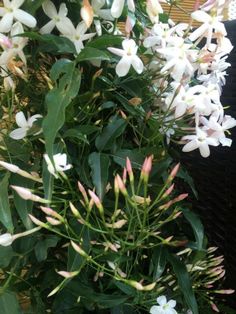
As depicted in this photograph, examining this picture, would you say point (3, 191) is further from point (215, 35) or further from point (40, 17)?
point (215, 35)

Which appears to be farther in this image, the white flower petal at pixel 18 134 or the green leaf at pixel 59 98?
the white flower petal at pixel 18 134

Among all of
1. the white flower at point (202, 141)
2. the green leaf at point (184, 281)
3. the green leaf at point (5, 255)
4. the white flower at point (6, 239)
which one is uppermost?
the white flower at point (202, 141)

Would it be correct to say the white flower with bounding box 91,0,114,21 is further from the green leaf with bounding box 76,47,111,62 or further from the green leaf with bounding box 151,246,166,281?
the green leaf with bounding box 151,246,166,281

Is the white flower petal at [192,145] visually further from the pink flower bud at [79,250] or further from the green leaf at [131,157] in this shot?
the pink flower bud at [79,250]

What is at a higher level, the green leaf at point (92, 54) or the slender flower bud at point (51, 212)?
the green leaf at point (92, 54)

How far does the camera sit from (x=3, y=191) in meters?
0.44

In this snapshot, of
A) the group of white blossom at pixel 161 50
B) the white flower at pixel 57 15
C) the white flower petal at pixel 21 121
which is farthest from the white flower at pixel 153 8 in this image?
the white flower petal at pixel 21 121

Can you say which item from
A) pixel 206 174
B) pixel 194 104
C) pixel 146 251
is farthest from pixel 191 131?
pixel 206 174

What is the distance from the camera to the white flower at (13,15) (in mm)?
438

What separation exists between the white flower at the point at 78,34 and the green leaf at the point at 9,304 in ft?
1.04

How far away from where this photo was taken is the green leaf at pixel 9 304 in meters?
0.47

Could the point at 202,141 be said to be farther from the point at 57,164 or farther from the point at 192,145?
the point at 57,164

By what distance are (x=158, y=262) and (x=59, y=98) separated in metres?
0.28

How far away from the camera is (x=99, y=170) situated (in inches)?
18.6
